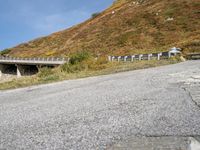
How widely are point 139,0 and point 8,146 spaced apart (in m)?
78.6

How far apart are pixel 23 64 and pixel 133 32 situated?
66.3 ft

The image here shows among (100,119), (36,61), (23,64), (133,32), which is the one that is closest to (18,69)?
(23,64)

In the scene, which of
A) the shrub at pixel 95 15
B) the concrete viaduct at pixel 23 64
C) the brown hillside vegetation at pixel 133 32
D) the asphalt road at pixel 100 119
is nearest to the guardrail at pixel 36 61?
the concrete viaduct at pixel 23 64

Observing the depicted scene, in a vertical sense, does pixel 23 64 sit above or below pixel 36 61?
below

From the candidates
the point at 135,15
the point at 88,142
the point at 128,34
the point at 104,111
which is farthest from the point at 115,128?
the point at 135,15

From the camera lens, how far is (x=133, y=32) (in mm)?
57875

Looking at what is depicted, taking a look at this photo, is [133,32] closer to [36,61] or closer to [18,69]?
[36,61]

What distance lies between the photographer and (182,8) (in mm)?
61281

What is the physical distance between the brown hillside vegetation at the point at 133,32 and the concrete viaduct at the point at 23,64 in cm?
645

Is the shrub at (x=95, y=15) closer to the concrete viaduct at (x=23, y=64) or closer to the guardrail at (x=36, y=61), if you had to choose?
the concrete viaduct at (x=23, y=64)

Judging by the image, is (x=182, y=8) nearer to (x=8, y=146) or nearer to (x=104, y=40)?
(x=104, y=40)

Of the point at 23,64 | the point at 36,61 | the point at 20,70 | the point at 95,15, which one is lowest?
the point at 20,70

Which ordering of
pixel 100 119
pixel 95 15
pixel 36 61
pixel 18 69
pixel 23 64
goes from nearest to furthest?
pixel 100 119 → pixel 36 61 → pixel 23 64 → pixel 18 69 → pixel 95 15

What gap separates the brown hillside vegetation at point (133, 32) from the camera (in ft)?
163
